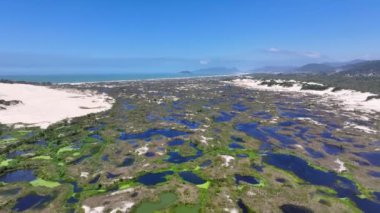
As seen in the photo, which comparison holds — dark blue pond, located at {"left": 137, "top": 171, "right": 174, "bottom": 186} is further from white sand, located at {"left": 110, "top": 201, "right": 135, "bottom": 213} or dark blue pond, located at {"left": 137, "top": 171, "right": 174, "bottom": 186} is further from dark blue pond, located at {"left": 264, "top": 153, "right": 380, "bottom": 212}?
dark blue pond, located at {"left": 264, "top": 153, "right": 380, "bottom": 212}

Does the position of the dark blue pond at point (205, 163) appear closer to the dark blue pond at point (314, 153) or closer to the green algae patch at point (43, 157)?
the dark blue pond at point (314, 153)

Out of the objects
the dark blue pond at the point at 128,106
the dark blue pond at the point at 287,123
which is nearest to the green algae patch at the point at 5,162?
the dark blue pond at the point at 128,106

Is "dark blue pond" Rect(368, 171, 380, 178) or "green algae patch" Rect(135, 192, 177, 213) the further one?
"dark blue pond" Rect(368, 171, 380, 178)

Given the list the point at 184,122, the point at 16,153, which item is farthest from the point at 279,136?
the point at 16,153

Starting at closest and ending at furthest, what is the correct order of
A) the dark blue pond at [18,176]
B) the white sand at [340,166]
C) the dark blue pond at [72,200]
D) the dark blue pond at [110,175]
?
the dark blue pond at [72,200], the dark blue pond at [18,176], the dark blue pond at [110,175], the white sand at [340,166]

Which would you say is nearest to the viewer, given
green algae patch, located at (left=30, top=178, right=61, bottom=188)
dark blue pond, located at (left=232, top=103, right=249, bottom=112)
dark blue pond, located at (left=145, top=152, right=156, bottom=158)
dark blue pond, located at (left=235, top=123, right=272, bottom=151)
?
green algae patch, located at (left=30, top=178, right=61, bottom=188)

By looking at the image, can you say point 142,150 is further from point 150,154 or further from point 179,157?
point 179,157

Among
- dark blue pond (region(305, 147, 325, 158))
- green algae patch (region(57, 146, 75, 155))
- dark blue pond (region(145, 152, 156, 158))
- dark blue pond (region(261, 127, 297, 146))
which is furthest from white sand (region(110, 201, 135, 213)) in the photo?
dark blue pond (region(261, 127, 297, 146))
